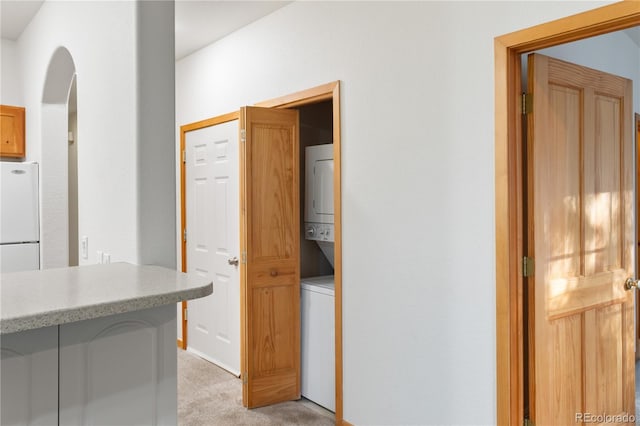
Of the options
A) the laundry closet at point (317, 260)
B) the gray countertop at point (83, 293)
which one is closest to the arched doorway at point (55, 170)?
the laundry closet at point (317, 260)

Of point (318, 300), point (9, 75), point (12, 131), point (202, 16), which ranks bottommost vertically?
point (318, 300)

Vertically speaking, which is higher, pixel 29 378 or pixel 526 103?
pixel 526 103

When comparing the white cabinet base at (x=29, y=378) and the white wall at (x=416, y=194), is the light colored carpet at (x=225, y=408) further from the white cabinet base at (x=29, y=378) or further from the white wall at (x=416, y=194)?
the white cabinet base at (x=29, y=378)

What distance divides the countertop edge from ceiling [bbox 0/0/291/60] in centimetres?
243

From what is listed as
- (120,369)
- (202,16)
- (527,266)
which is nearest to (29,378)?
(120,369)

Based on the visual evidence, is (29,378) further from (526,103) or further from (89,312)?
(526,103)

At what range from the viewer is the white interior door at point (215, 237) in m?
3.84

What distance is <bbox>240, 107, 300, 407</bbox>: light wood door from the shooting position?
10.7 ft

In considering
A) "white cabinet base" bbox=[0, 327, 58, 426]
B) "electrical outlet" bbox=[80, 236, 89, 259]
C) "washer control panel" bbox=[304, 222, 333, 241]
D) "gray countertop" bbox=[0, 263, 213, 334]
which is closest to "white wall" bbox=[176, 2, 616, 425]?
"washer control panel" bbox=[304, 222, 333, 241]

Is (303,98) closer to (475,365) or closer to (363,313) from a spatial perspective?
(363,313)

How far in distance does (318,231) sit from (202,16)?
1744 mm

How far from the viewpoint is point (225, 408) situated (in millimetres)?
3250

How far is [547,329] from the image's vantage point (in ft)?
7.30

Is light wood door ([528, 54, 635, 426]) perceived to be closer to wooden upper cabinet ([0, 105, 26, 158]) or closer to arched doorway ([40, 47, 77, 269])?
arched doorway ([40, 47, 77, 269])
